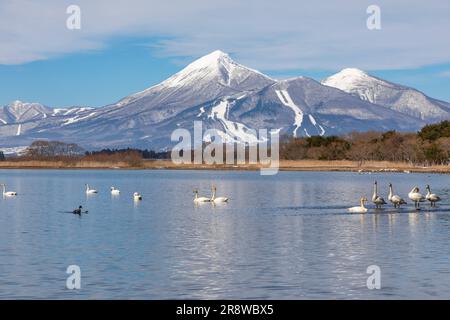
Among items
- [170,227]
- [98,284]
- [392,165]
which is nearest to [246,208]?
[170,227]

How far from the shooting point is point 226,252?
1145 inches

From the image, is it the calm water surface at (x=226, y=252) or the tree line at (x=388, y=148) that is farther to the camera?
the tree line at (x=388, y=148)

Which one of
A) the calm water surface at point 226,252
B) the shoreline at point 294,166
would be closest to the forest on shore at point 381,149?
the shoreline at point 294,166

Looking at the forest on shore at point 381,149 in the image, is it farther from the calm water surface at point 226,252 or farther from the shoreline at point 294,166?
the calm water surface at point 226,252

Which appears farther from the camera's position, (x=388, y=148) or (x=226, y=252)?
(x=388, y=148)

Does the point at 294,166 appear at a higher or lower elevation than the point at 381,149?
lower

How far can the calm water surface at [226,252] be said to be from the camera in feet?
72.4

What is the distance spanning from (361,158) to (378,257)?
138 meters

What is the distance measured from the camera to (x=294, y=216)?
43.7 metres

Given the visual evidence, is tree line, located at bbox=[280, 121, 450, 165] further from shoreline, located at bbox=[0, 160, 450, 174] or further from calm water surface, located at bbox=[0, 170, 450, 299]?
calm water surface, located at bbox=[0, 170, 450, 299]

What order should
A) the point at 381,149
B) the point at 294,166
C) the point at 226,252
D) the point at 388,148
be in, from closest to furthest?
1. the point at 226,252
2. the point at 294,166
3. the point at 388,148
4. the point at 381,149

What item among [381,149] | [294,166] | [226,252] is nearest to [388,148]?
[381,149]

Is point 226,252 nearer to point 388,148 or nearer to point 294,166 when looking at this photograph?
point 294,166

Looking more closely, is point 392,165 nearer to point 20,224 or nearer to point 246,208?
point 246,208
